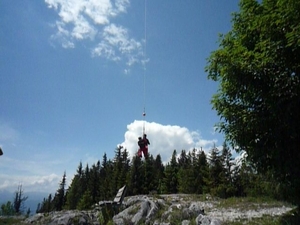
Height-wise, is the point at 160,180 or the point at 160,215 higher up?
the point at 160,180

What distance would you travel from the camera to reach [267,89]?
9977mm

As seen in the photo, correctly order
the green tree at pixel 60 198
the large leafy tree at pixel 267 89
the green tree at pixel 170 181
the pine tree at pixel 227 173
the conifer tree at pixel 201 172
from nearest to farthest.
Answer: the large leafy tree at pixel 267 89
the pine tree at pixel 227 173
the conifer tree at pixel 201 172
the green tree at pixel 170 181
the green tree at pixel 60 198

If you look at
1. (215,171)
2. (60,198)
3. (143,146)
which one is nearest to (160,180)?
(215,171)

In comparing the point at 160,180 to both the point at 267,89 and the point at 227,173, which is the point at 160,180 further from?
the point at 267,89

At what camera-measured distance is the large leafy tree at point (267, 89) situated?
9406 mm

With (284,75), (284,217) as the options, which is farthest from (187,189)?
(284,75)

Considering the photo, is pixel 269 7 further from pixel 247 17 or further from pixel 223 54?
pixel 223 54

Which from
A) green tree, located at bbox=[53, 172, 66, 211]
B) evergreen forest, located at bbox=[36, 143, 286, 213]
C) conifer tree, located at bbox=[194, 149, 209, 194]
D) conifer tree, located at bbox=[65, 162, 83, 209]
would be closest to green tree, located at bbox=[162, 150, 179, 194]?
evergreen forest, located at bbox=[36, 143, 286, 213]

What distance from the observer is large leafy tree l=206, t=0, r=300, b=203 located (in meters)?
9.41

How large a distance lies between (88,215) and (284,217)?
15.3 m

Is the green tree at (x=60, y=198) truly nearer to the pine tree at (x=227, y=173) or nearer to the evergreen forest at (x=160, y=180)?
the evergreen forest at (x=160, y=180)

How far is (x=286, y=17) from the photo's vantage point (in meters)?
9.19

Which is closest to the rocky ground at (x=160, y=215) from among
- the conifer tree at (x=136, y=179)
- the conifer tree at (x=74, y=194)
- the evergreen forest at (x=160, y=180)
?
the evergreen forest at (x=160, y=180)

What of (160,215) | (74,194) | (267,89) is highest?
(74,194)
